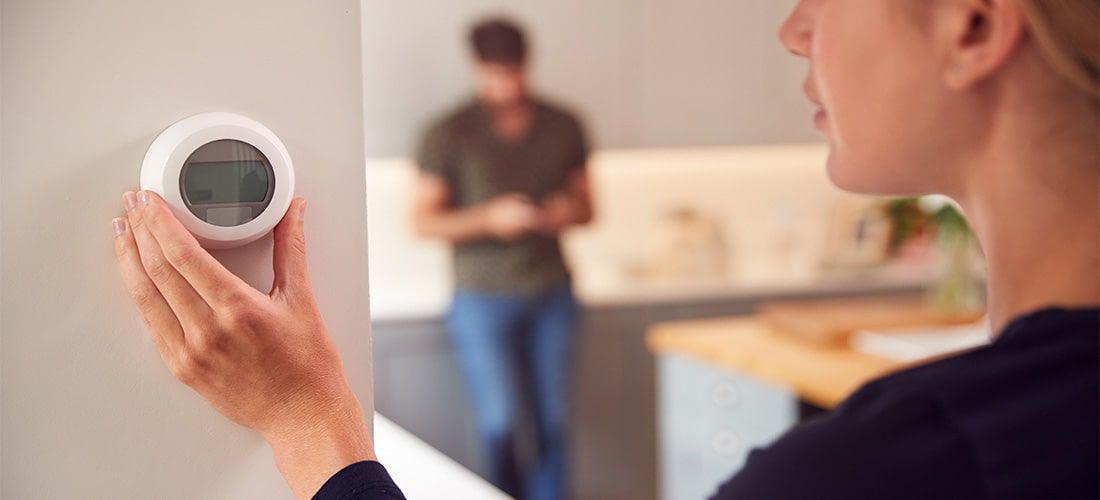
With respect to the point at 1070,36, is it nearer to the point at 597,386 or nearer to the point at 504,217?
the point at 504,217

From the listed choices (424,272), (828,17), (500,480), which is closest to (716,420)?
(500,480)

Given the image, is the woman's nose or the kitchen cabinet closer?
the woman's nose

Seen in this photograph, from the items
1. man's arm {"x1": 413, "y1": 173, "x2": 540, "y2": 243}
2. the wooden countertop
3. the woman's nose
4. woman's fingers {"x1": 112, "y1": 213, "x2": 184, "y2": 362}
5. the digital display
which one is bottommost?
the wooden countertop

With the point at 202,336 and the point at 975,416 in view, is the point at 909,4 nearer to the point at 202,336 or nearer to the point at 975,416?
the point at 975,416

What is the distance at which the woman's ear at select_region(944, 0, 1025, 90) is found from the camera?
1.90ft

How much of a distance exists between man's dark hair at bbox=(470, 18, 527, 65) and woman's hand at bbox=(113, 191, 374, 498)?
2748mm

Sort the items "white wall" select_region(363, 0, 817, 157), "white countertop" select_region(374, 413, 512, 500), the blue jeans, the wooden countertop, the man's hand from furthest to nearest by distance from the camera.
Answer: "white wall" select_region(363, 0, 817, 157) → the blue jeans → the man's hand → the wooden countertop → "white countertop" select_region(374, 413, 512, 500)

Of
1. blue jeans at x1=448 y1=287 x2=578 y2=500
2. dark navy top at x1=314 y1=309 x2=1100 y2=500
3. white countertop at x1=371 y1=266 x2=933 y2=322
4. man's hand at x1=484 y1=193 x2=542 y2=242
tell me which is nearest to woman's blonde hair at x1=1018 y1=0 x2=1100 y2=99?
dark navy top at x1=314 y1=309 x2=1100 y2=500

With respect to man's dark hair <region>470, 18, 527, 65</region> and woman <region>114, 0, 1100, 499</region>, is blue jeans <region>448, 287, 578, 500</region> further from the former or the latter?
A: woman <region>114, 0, 1100, 499</region>

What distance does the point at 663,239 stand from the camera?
13.1ft

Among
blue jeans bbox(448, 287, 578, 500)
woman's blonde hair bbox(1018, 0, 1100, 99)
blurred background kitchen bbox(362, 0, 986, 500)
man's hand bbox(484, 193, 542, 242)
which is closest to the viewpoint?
woman's blonde hair bbox(1018, 0, 1100, 99)

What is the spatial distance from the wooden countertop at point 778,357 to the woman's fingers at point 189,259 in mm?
1794

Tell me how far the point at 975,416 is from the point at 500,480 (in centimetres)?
313

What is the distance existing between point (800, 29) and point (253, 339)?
0.37 m
